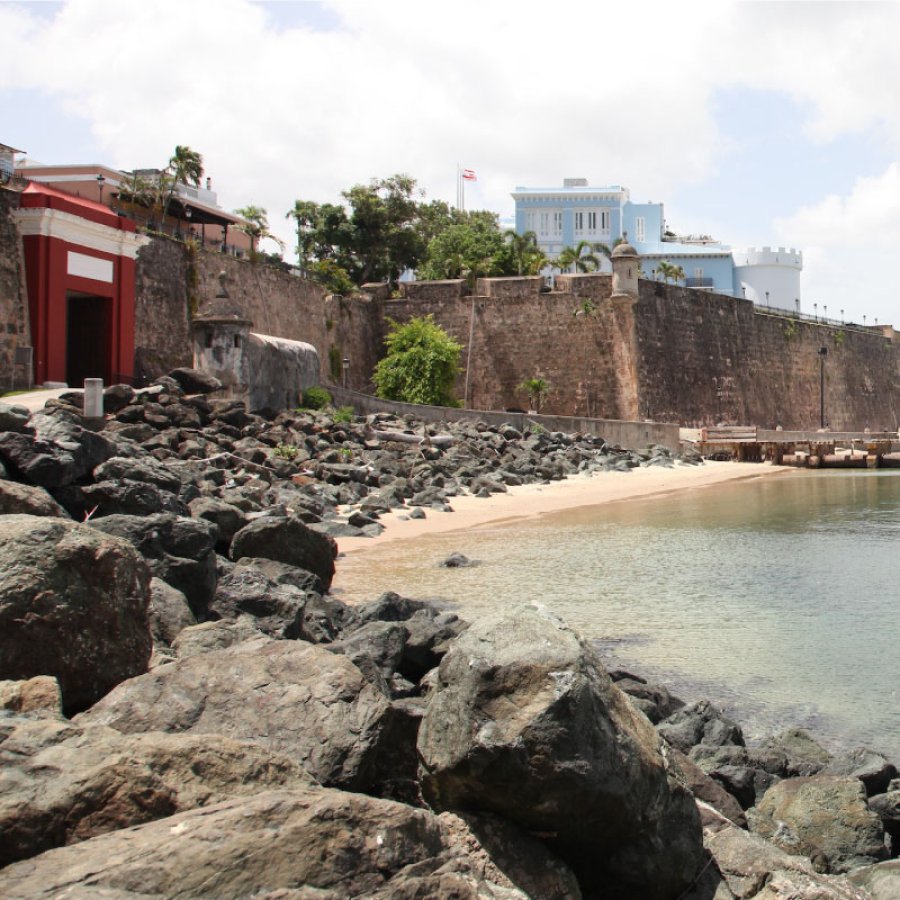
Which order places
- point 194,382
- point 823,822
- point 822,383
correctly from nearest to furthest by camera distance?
point 823,822
point 194,382
point 822,383

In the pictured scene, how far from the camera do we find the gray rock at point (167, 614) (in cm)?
500

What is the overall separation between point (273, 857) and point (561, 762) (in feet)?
3.45

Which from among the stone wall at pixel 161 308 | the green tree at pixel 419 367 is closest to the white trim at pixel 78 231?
the stone wall at pixel 161 308

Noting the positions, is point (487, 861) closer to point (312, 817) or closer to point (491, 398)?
point (312, 817)

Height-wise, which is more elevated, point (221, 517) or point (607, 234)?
point (607, 234)

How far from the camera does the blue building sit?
68375 mm

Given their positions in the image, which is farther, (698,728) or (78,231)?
(78,231)

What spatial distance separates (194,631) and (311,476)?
1194 cm

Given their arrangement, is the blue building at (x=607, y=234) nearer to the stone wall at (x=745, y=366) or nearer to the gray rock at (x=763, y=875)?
the stone wall at (x=745, y=366)

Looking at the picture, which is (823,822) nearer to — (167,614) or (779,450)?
(167,614)

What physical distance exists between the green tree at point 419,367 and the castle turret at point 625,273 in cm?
553

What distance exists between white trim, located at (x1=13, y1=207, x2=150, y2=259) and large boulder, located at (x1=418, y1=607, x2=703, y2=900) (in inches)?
694

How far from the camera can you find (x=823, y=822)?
173 inches

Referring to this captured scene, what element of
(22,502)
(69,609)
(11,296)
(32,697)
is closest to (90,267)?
(11,296)
